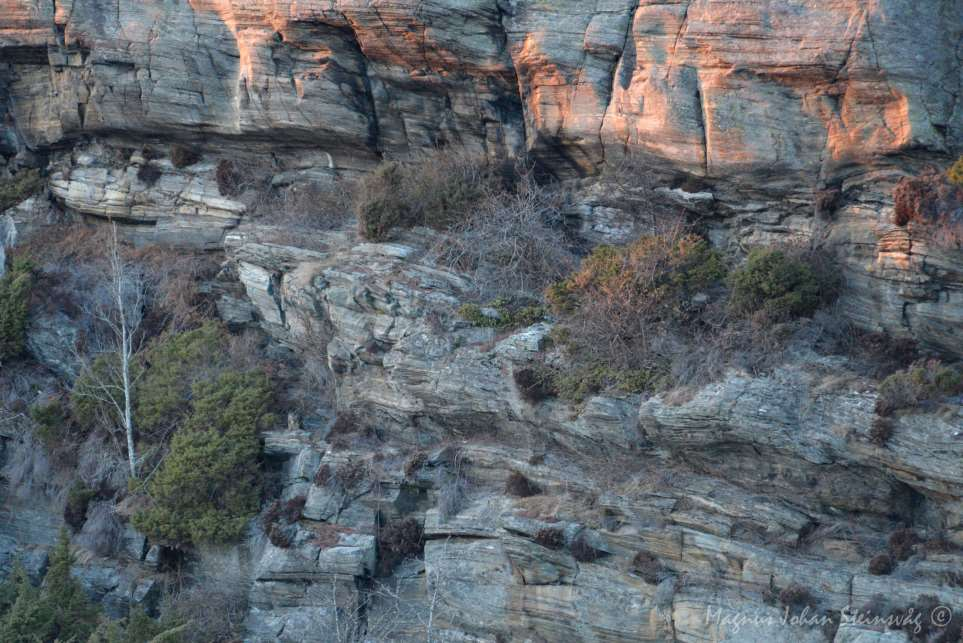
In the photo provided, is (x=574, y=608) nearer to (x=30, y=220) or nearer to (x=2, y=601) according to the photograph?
(x=2, y=601)

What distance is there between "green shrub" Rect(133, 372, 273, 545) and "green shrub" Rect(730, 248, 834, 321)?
31.2ft

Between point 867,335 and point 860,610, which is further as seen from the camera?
point 867,335

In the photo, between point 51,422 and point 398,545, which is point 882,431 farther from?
point 51,422

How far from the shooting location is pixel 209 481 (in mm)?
20938

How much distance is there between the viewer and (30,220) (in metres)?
27.1

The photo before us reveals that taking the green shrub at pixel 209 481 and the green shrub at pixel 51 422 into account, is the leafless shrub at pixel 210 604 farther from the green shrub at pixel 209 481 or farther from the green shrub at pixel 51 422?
the green shrub at pixel 51 422

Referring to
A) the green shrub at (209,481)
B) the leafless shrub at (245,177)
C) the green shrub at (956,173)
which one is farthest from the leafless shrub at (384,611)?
the green shrub at (956,173)

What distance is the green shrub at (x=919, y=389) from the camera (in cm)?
1561

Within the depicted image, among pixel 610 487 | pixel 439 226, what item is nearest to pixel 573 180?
pixel 439 226

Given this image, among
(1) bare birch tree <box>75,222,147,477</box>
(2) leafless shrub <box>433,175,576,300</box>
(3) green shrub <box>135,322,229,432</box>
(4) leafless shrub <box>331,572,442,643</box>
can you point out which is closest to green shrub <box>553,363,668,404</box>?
(2) leafless shrub <box>433,175,576,300</box>

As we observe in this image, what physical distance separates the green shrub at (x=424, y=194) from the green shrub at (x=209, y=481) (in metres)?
4.47

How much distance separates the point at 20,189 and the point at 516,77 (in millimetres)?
13457

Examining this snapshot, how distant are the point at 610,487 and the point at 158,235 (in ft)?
44.3

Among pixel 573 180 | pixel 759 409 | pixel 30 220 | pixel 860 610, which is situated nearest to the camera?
pixel 860 610
